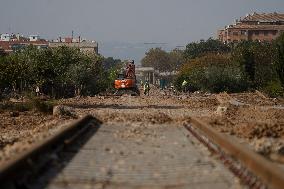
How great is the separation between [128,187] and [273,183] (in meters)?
1.63

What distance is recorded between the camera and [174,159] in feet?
27.2

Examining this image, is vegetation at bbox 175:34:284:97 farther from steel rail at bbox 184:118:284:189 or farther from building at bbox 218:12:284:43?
building at bbox 218:12:284:43

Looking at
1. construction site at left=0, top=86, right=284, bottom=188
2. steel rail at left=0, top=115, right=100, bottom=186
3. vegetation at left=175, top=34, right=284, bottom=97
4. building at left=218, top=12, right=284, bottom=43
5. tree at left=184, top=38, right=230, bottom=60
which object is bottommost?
construction site at left=0, top=86, right=284, bottom=188

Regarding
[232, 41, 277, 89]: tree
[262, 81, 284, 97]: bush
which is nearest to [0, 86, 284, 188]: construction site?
[262, 81, 284, 97]: bush

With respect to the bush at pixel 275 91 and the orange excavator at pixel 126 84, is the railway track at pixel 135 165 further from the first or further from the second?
the orange excavator at pixel 126 84

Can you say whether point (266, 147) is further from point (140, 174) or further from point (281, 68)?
point (281, 68)

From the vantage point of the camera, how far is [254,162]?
268 inches

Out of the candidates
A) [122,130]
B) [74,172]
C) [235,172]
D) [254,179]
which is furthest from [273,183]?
[122,130]

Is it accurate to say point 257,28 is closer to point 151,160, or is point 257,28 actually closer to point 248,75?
point 248,75

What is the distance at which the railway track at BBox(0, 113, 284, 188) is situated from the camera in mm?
6324

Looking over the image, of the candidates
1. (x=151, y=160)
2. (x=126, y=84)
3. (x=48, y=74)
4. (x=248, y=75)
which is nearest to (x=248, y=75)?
(x=248, y=75)

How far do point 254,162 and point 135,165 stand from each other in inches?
69.3

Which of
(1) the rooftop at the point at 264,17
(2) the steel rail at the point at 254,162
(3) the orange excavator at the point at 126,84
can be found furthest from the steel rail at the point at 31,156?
(1) the rooftop at the point at 264,17

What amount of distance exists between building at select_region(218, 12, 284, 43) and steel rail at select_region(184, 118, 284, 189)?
159 metres
